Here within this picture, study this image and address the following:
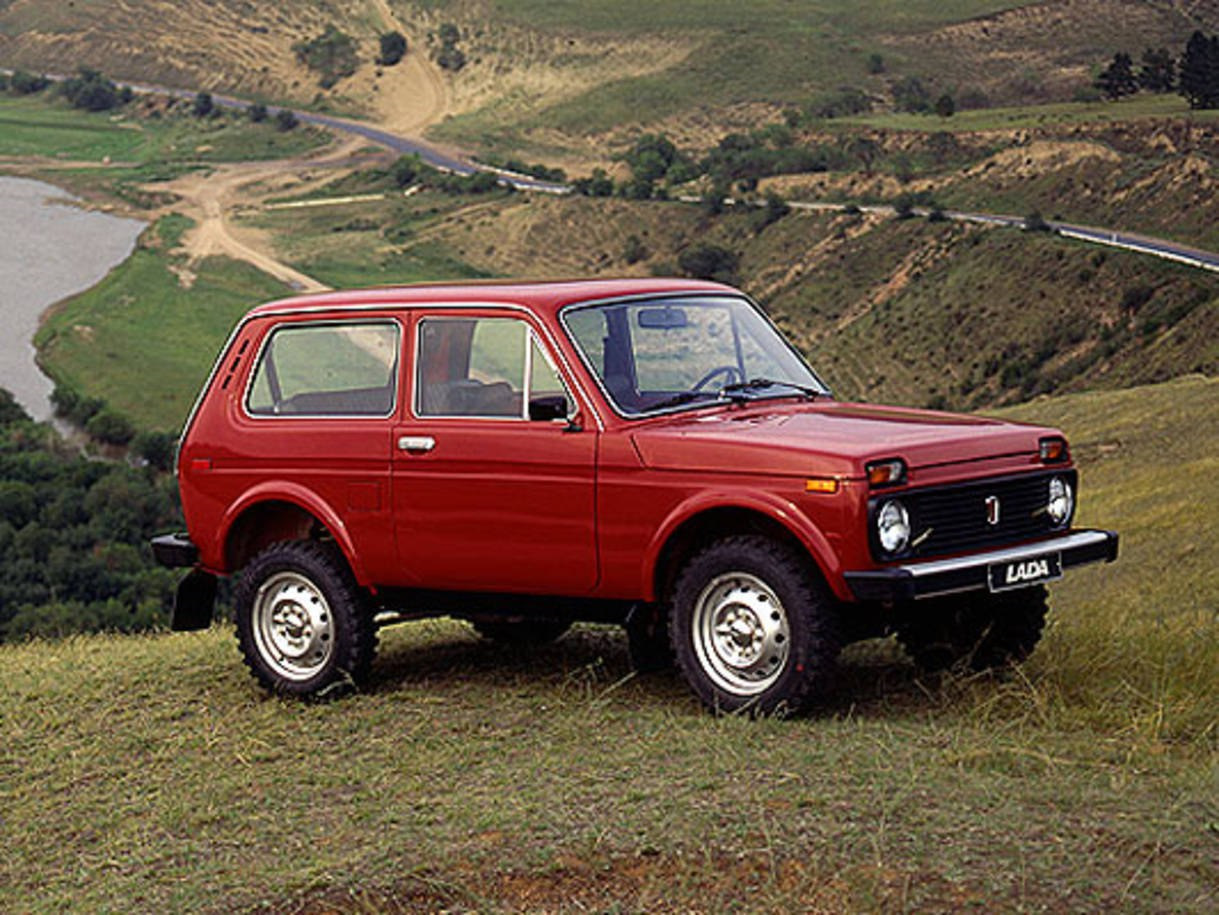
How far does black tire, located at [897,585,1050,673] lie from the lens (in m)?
8.35

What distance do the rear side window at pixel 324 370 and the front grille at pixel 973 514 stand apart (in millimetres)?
2774

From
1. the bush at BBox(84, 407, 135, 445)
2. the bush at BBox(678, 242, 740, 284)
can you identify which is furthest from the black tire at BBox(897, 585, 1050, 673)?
the bush at BBox(678, 242, 740, 284)

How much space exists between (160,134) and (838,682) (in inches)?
6014

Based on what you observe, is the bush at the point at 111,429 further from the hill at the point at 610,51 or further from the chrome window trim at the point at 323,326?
the chrome window trim at the point at 323,326

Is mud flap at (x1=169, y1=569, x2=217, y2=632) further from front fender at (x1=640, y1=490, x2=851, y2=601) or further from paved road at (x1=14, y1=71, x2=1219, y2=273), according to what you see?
paved road at (x1=14, y1=71, x2=1219, y2=273)

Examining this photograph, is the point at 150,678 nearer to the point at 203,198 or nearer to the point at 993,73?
the point at 203,198

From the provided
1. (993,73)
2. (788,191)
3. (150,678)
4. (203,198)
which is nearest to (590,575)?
(150,678)

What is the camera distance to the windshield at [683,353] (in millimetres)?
8133

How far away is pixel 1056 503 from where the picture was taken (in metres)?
7.94

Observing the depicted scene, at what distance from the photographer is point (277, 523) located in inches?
364

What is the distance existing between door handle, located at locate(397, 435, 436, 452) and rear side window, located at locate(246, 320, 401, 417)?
1.10ft

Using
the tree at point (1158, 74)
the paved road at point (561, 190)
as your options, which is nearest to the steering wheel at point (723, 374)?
the paved road at point (561, 190)

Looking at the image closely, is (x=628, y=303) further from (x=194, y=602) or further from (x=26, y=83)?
(x=26, y=83)

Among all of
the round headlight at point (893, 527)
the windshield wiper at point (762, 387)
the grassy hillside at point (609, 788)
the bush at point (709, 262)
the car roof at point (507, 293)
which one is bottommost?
the grassy hillside at point (609, 788)
